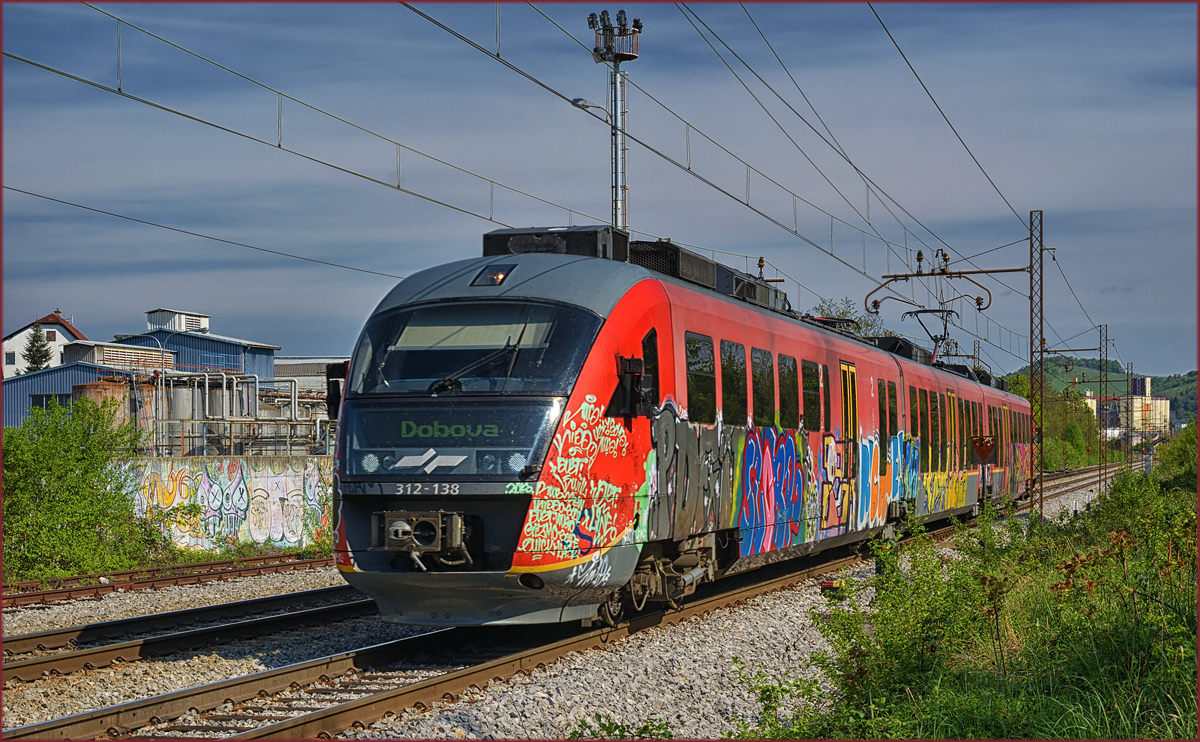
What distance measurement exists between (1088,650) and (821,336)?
9106 millimetres

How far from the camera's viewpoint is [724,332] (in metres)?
12.6

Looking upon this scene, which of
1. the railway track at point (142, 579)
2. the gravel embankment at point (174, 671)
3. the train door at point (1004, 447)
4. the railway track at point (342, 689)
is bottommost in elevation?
the railway track at point (142, 579)

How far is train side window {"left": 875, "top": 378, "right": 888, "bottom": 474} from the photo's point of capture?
61.1 ft

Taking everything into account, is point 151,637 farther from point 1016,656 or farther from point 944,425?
point 944,425

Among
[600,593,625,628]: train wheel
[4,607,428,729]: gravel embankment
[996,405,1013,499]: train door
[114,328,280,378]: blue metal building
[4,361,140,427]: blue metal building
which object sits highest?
[114,328,280,378]: blue metal building

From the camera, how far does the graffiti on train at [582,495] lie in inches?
368

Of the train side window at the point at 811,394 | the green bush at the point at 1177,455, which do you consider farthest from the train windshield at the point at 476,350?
the green bush at the point at 1177,455

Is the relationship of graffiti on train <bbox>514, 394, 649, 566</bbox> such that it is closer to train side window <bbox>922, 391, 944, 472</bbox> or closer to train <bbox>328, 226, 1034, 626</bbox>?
train <bbox>328, 226, 1034, 626</bbox>

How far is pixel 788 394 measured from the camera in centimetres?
1441

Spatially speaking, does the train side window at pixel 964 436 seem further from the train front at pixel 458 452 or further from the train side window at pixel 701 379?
the train front at pixel 458 452

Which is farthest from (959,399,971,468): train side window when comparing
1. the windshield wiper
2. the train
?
the windshield wiper

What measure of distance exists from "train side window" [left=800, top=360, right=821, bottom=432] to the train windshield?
572 cm

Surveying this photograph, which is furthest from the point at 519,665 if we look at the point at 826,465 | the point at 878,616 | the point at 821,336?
the point at 821,336

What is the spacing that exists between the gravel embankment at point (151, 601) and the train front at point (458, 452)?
16.4 feet
